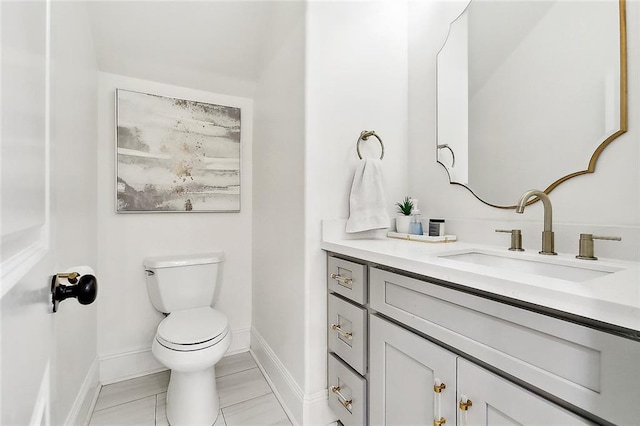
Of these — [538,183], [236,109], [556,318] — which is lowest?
[556,318]

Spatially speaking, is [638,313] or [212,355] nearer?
[638,313]

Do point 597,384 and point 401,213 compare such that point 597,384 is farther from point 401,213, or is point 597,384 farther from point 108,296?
point 108,296

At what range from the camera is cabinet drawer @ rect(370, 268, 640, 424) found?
0.53m

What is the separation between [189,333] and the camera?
1464mm

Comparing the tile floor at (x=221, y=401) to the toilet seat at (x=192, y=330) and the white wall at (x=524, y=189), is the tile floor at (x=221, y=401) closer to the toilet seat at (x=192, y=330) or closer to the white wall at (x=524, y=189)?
the toilet seat at (x=192, y=330)

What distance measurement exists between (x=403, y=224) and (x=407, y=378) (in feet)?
2.60

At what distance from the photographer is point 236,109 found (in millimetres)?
2150

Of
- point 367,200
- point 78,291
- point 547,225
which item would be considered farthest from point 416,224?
point 78,291

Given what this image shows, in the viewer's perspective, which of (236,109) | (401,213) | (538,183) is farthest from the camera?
(236,109)

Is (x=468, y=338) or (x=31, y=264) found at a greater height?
(x=31, y=264)

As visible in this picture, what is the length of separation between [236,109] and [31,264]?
197cm

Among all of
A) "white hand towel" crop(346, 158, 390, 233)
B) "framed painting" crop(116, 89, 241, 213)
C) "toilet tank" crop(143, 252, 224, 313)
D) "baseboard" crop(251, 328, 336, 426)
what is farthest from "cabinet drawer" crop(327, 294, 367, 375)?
"framed painting" crop(116, 89, 241, 213)

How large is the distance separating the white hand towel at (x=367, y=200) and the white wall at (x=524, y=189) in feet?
1.12

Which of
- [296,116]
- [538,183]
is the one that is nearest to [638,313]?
[538,183]
